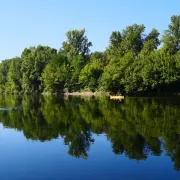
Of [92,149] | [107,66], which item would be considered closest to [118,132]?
[92,149]

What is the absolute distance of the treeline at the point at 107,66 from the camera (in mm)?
84188

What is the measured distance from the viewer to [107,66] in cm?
9825

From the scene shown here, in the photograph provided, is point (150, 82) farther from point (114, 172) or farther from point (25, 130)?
point (114, 172)

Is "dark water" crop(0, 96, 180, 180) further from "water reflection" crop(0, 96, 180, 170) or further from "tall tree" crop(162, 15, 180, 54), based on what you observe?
"tall tree" crop(162, 15, 180, 54)

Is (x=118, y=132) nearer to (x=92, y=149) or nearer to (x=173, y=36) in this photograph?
(x=92, y=149)

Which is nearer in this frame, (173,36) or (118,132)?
(118,132)

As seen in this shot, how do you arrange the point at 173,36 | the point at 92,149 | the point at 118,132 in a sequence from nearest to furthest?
the point at 92,149, the point at 118,132, the point at 173,36

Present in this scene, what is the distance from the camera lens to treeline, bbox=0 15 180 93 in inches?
3314

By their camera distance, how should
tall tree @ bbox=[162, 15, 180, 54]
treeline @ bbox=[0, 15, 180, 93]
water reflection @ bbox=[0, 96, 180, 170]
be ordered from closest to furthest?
water reflection @ bbox=[0, 96, 180, 170] → treeline @ bbox=[0, 15, 180, 93] → tall tree @ bbox=[162, 15, 180, 54]

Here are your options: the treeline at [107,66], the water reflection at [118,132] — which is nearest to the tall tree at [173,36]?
the treeline at [107,66]

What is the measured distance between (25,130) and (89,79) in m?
74.6

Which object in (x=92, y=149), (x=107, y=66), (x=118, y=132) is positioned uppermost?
(x=107, y=66)

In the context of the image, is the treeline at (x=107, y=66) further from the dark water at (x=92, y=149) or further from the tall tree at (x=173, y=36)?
the dark water at (x=92, y=149)

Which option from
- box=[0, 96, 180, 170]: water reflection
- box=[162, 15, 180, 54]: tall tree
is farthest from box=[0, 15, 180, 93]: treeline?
box=[0, 96, 180, 170]: water reflection
